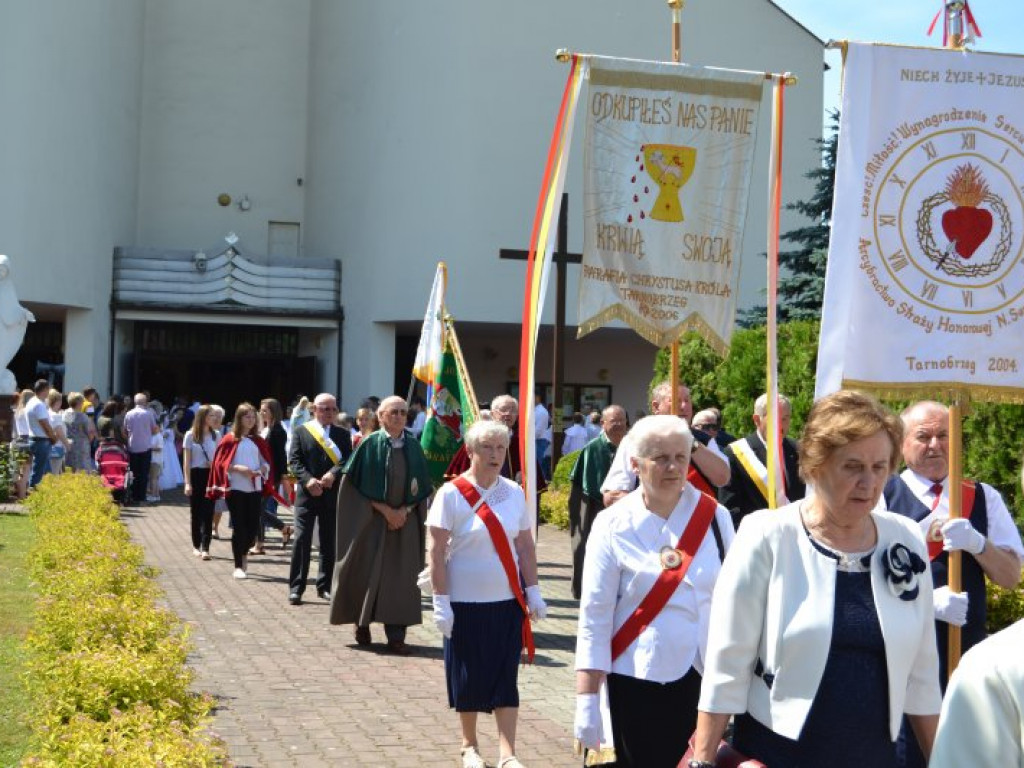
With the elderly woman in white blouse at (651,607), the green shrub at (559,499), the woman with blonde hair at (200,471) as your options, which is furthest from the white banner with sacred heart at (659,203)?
the green shrub at (559,499)

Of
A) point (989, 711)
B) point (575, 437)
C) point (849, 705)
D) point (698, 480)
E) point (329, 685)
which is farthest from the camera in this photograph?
point (575, 437)

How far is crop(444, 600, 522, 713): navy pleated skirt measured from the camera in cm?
734

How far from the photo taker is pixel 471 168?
3312cm

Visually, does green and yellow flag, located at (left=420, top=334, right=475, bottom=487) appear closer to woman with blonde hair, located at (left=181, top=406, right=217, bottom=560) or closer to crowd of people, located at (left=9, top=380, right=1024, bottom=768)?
woman with blonde hair, located at (left=181, top=406, right=217, bottom=560)

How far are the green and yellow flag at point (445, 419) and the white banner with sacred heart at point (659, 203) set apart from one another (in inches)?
227

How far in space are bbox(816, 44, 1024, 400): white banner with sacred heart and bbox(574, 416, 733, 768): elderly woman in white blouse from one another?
0.81m

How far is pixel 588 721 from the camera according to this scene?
496 centimetres

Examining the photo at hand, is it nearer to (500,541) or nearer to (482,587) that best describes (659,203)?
(500,541)

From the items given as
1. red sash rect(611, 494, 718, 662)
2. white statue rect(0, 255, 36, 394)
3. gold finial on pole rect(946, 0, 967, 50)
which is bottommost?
red sash rect(611, 494, 718, 662)

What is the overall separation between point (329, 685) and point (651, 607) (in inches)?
186

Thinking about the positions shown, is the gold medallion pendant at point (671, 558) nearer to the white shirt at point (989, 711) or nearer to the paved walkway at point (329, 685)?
the paved walkway at point (329, 685)

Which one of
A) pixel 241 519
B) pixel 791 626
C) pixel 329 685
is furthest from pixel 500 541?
pixel 241 519

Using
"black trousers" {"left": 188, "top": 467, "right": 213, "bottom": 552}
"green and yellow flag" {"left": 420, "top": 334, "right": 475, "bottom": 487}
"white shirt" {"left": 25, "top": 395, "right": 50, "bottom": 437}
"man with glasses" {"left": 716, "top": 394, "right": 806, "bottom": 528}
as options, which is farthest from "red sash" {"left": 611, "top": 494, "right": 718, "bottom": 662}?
"white shirt" {"left": 25, "top": 395, "right": 50, "bottom": 437}

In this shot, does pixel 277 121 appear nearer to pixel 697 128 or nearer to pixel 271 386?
pixel 271 386
